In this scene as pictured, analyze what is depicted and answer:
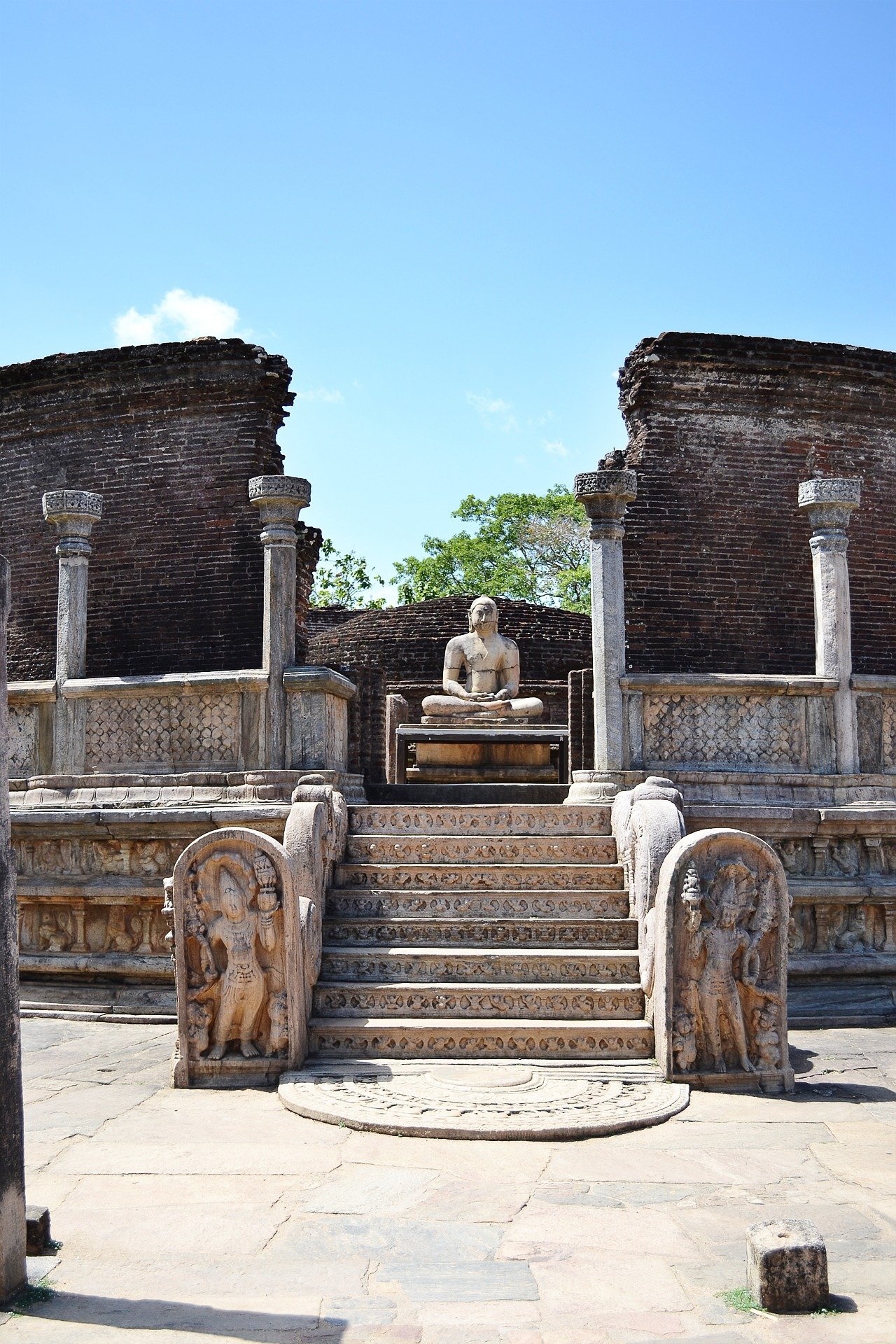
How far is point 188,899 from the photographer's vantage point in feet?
19.9

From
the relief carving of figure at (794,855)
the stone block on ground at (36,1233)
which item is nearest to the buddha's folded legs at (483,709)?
the relief carving of figure at (794,855)

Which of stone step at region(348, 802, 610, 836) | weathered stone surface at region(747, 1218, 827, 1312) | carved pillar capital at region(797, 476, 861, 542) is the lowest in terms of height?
weathered stone surface at region(747, 1218, 827, 1312)

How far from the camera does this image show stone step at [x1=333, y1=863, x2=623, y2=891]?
7395 mm

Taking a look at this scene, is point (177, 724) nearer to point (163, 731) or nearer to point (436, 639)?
point (163, 731)

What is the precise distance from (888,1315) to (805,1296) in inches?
8.9

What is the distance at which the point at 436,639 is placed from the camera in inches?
749

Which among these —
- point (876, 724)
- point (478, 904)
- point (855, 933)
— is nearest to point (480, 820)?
point (478, 904)

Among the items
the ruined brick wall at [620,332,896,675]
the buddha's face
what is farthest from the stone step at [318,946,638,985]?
the ruined brick wall at [620,332,896,675]

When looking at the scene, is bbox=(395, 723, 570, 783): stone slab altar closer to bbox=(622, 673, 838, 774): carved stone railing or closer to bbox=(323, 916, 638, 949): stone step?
bbox=(622, 673, 838, 774): carved stone railing

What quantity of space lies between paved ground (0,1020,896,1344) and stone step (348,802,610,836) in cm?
235

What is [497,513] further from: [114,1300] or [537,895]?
[114,1300]

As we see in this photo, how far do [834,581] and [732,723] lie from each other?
4.65ft

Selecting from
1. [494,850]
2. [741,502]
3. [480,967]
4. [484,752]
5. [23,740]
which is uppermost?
[741,502]

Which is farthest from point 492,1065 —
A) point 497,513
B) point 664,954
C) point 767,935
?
point 497,513
